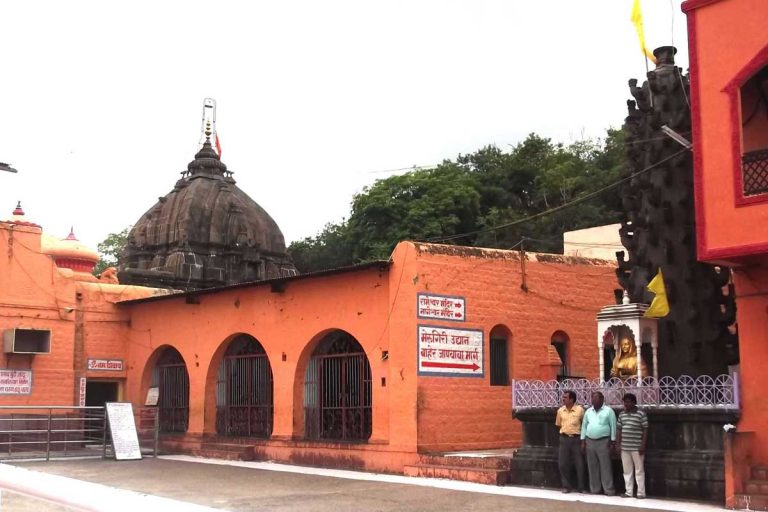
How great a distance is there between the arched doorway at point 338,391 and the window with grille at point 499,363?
2.38 metres

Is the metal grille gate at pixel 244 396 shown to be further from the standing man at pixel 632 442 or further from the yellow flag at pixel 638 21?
the yellow flag at pixel 638 21

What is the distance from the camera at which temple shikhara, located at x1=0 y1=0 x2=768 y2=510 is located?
11648 millimetres

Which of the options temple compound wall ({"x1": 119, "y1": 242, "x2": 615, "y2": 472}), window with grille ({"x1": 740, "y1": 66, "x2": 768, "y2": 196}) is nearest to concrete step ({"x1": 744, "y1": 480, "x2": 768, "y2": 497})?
window with grille ({"x1": 740, "y1": 66, "x2": 768, "y2": 196})

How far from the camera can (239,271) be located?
1353 inches

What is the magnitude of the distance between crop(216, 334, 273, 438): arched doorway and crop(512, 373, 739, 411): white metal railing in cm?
730

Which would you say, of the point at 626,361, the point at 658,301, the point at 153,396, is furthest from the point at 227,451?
the point at 658,301

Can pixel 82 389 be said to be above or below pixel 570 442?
above

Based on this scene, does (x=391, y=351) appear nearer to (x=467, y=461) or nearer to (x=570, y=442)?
(x=467, y=461)

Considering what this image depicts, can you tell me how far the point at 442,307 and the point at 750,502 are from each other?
22.3 ft

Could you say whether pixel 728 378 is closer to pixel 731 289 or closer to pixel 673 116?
pixel 731 289

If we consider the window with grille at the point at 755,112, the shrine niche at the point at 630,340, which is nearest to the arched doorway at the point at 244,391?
the shrine niche at the point at 630,340

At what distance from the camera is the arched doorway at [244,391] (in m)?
19.6

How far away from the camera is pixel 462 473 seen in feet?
46.1

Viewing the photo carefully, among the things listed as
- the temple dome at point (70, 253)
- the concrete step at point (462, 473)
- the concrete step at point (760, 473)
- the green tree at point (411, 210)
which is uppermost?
the green tree at point (411, 210)
